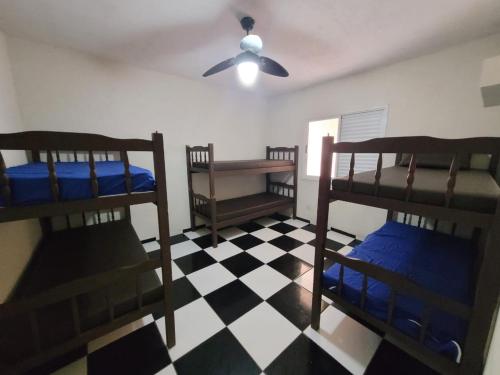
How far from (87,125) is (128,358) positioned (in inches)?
84.2

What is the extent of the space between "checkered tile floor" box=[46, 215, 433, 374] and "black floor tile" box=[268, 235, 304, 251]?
351 millimetres

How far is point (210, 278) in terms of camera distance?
1.87 metres

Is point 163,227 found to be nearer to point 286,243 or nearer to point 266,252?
point 266,252

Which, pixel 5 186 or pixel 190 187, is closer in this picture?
pixel 5 186

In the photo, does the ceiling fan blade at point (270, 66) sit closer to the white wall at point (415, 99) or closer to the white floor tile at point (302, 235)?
the white wall at point (415, 99)

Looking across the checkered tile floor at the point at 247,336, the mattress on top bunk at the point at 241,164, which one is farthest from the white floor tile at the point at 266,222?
the checkered tile floor at the point at 247,336

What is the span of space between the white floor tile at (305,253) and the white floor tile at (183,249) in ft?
3.87

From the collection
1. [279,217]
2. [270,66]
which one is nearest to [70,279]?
[270,66]

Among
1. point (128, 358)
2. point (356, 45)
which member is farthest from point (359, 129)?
point (128, 358)

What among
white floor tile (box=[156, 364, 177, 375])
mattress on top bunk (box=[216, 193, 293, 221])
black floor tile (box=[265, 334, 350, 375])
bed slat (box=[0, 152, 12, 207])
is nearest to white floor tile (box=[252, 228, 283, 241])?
mattress on top bunk (box=[216, 193, 293, 221])

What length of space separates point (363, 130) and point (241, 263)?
87.6 inches

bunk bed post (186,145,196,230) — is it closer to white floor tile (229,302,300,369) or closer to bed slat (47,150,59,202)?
white floor tile (229,302,300,369)

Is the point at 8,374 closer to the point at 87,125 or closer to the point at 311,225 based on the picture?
the point at 87,125

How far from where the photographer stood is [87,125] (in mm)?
2068
